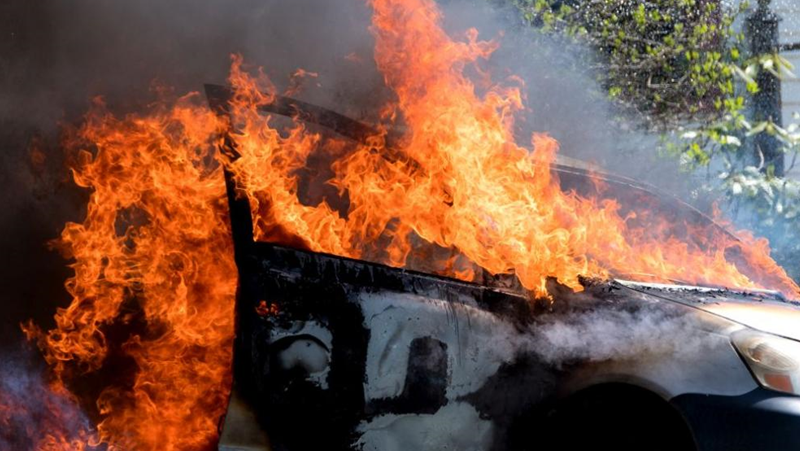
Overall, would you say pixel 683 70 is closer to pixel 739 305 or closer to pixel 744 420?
pixel 739 305

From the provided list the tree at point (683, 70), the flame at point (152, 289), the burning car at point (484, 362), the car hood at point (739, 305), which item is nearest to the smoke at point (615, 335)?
the burning car at point (484, 362)

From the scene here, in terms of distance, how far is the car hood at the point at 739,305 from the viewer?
2971 mm

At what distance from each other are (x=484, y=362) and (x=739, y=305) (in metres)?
1.38

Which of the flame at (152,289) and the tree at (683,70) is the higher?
the tree at (683,70)

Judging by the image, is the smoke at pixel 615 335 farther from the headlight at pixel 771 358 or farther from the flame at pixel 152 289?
the flame at pixel 152 289

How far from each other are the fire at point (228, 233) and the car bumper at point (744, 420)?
31.6 inches

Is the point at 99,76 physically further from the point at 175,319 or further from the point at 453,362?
the point at 453,362

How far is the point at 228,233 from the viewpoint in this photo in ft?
11.8

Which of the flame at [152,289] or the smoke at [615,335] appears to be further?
the flame at [152,289]

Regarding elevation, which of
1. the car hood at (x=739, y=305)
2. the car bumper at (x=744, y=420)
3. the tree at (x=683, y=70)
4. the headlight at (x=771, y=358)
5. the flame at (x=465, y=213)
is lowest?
the car bumper at (x=744, y=420)

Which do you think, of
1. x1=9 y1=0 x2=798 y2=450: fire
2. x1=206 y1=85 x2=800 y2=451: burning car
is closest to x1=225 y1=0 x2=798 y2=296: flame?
x1=9 y1=0 x2=798 y2=450: fire

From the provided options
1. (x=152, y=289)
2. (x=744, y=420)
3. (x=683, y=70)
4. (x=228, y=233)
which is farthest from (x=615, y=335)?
(x=683, y=70)

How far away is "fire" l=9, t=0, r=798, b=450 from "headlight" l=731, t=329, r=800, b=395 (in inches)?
31.4

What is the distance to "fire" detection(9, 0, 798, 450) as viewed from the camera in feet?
10.9
